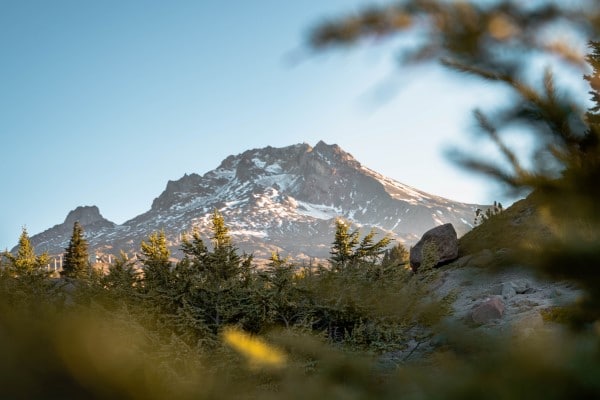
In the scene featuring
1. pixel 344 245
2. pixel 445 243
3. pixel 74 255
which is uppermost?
pixel 74 255

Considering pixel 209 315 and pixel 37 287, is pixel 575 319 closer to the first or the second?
pixel 209 315

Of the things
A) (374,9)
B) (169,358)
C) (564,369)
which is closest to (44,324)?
(564,369)

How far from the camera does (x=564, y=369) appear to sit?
0.92 meters

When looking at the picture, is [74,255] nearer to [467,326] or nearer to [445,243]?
[445,243]

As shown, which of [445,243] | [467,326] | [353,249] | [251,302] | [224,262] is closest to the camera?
[467,326]

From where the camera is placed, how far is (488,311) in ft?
35.2

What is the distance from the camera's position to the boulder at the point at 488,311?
10.6 metres

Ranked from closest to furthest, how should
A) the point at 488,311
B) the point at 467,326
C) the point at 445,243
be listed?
the point at 467,326
the point at 488,311
the point at 445,243

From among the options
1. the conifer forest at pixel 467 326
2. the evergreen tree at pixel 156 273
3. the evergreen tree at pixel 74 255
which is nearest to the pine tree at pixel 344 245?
the evergreen tree at pixel 156 273

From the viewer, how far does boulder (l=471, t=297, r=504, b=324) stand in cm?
1062

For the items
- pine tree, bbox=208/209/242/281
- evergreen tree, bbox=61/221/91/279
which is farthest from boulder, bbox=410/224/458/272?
evergreen tree, bbox=61/221/91/279

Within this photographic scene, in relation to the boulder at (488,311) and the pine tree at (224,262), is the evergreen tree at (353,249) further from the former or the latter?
the boulder at (488,311)

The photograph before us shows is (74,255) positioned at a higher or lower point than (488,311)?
higher

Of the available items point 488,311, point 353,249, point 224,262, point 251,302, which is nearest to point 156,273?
point 224,262
